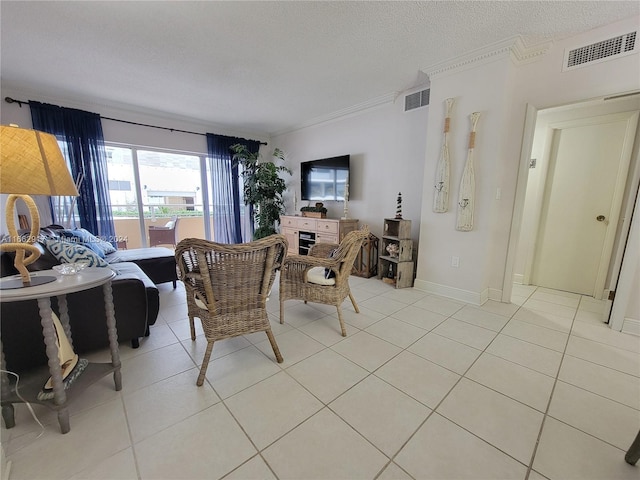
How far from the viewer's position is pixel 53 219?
351cm

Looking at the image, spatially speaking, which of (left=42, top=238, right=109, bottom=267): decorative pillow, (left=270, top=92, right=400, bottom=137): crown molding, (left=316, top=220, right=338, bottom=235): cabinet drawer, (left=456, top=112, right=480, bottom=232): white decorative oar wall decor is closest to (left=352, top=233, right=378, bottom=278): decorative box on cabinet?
(left=316, top=220, right=338, bottom=235): cabinet drawer

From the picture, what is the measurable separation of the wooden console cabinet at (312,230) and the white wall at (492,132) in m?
1.21

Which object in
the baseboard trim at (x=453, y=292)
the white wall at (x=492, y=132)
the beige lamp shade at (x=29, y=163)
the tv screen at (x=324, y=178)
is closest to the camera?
the beige lamp shade at (x=29, y=163)

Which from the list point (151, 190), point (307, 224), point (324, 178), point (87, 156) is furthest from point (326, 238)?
point (87, 156)

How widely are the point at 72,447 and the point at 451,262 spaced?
3171 mm

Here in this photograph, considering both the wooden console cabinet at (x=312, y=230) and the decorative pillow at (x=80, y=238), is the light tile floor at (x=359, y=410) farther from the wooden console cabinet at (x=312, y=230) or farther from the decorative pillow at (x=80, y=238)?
the wooden console cabinet at (x=312, y=230)

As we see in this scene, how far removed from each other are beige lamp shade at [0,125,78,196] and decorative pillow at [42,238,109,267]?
87cm

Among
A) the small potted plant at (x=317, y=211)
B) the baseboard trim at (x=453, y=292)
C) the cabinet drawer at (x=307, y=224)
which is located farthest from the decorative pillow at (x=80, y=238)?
the baseboard trim at (x=453, y=292)

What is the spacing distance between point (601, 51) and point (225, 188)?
205 inches

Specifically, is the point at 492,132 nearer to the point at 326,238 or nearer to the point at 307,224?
the point at 326,238

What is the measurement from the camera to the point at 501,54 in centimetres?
236

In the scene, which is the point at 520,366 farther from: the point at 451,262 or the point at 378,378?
the point at 451,262

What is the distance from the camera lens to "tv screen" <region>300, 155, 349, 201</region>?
414cm

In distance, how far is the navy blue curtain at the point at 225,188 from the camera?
16.2 ft
